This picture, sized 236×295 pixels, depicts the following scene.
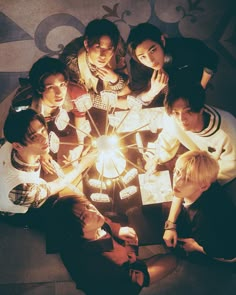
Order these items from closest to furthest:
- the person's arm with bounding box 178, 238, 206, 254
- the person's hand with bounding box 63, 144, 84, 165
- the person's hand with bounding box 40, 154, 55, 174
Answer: the person's arm with bounding box 178, 238, 206, 254, the person's hand with bounding box 63, 144, 84, 165, the person's hand with bounding box 40, 154, 55, 174

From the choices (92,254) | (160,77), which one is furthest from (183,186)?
(160,77)

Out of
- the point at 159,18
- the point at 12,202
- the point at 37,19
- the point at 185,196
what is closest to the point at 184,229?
the point at 185,196

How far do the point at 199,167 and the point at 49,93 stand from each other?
179 cm

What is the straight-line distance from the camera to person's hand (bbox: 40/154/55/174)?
14.4ft

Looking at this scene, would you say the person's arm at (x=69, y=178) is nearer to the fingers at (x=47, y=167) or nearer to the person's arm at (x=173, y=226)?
the fingers at (x=47, y=167)

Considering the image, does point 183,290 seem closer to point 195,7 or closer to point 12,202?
point 12,202

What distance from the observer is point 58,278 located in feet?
14.0

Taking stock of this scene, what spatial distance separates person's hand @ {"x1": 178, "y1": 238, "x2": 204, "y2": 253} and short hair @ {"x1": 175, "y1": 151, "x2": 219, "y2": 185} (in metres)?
0.70

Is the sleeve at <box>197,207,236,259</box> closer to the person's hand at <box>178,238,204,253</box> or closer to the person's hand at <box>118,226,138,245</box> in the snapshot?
the person's hand at <box>178,238,204,253</box>

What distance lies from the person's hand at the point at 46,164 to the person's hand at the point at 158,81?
1.44 m

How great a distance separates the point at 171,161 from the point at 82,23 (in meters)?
2.33

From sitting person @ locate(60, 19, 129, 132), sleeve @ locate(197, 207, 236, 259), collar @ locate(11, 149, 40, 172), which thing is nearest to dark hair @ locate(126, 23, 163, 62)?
sitting person @ locate(60, 19, 129, 132)

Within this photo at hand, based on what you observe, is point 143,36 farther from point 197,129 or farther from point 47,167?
point 47,167

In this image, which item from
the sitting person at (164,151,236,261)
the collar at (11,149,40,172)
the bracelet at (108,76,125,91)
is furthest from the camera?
the bracelet at (108,76,125,91)
